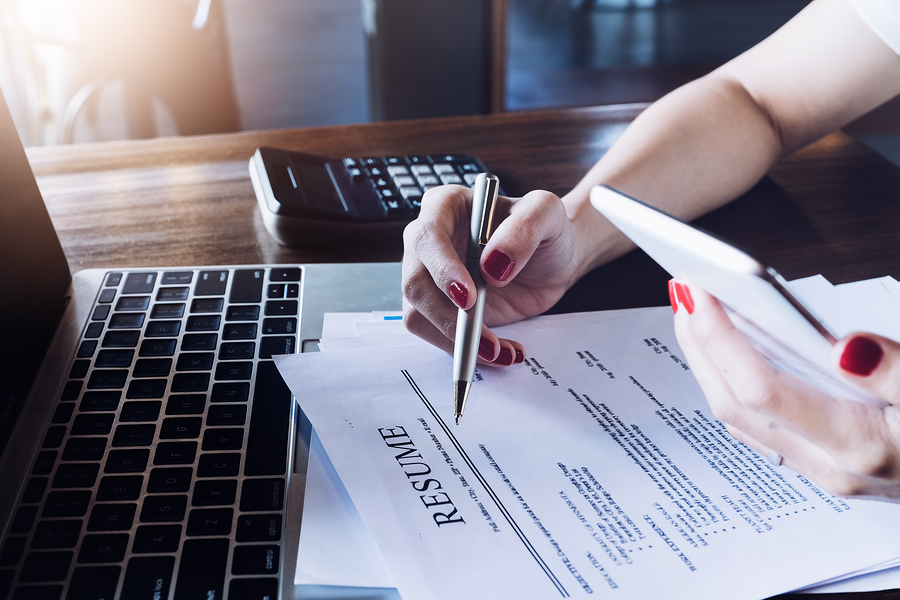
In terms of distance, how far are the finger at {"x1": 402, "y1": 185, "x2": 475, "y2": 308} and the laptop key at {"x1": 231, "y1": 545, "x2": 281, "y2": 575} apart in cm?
19

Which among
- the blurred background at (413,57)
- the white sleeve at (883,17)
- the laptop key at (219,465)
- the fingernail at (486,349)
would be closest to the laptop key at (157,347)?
the laptop key at (219,465)

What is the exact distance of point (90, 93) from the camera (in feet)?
5.83

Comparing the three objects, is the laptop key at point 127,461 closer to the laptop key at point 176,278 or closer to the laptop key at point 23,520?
the laptop key at point 23,520

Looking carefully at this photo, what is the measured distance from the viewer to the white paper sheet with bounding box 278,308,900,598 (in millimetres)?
323

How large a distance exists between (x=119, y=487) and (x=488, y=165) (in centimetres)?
51

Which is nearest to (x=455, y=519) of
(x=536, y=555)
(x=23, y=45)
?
(x=536, y=555)

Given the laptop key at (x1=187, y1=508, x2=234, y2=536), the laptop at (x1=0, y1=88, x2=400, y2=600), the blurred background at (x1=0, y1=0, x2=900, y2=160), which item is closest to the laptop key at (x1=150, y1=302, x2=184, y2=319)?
the laptop at (x1=0, y1=88, x2=400, y2=600)

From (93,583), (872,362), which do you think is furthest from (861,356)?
(93,583)

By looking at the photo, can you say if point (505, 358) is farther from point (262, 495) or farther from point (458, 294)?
point (262, 495)

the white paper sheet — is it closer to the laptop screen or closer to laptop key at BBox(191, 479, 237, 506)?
laptop key at BBox(191, 479, 237, 506)

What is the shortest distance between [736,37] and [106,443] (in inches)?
91.0

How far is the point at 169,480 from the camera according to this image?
0.37 metres

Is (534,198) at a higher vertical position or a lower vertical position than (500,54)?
higher

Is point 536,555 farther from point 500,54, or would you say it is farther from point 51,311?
point 500,54
